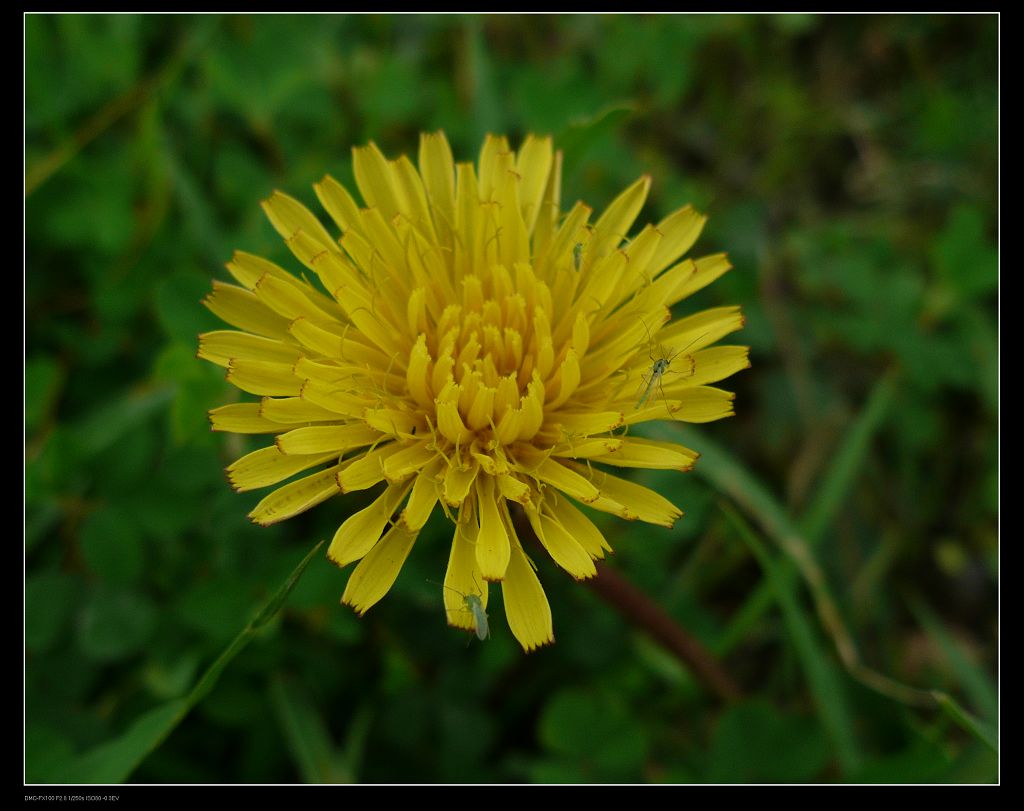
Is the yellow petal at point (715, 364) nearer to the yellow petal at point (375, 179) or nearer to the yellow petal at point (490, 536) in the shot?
the yellow petal at point (490, 536)

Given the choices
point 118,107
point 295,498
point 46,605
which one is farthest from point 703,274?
point 118,107

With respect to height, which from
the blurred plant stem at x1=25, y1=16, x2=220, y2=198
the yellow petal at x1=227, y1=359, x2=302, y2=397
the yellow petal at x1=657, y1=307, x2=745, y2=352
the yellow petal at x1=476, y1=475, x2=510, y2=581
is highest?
the blurred plant stem at x1=25, y1=16, x2=220, y2=198

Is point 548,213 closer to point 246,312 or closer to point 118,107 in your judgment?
point 246,312

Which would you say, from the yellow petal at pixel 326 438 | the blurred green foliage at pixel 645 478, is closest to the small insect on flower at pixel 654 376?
the yellow petal at pixel 326 438

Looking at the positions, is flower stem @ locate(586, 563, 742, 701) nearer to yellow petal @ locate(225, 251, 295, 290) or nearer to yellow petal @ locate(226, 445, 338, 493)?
yellow petal @ locate(226, 445, 338, 493)

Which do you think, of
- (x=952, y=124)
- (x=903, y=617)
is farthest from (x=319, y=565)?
(x=952, y=124)

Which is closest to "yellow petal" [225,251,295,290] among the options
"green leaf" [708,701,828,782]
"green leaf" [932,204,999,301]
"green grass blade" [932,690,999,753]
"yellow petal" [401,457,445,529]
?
"yellow petal" [401,457,445,529]
